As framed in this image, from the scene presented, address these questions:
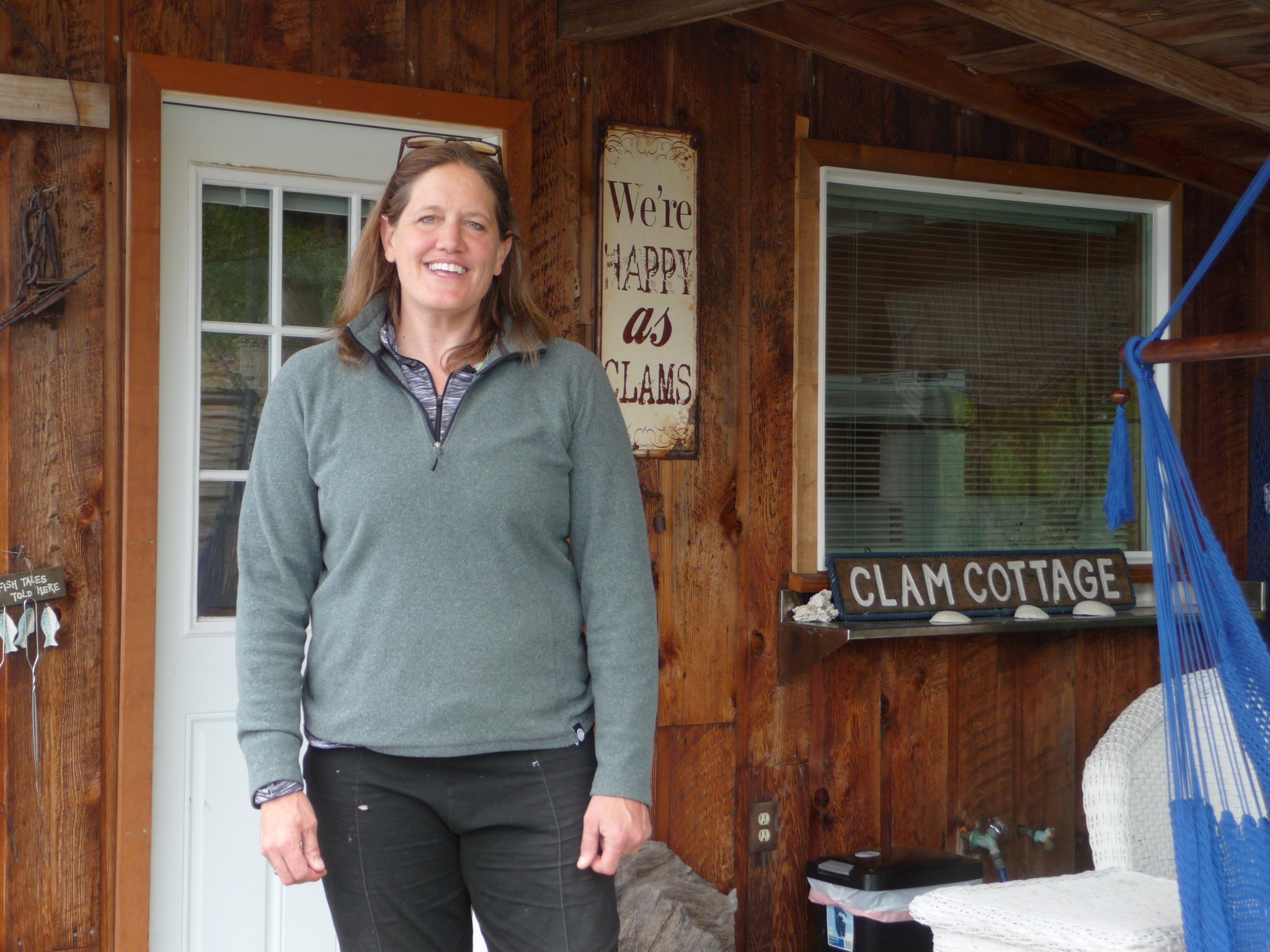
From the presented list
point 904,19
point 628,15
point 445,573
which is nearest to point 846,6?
point 904,19

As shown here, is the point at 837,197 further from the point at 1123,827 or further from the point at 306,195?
the point at 1123,827

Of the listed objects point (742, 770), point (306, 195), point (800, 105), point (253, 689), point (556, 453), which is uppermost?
point (800, 105)

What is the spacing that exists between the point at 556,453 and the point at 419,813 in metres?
0.44

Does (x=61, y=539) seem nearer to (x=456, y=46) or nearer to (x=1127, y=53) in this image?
(x=456, y=46)

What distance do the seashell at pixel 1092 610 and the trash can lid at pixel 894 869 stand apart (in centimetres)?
69

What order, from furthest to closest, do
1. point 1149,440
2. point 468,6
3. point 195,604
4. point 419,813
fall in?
point 468,6
point 195,604
point 1149,440
point 419,813

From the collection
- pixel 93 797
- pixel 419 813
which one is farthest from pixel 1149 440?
pixel 93 797

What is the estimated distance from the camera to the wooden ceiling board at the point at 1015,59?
322cm

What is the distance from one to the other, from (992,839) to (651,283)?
5.61 feet

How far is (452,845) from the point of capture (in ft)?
5.04

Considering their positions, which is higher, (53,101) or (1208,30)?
(1208,30)

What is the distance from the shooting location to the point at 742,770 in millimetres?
3270

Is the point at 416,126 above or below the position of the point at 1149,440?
above

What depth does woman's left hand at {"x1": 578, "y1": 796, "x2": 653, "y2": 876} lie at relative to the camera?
1494mm
